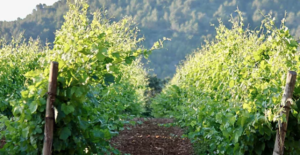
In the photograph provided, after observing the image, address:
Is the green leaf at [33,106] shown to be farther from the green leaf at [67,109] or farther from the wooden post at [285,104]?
the wooden post at [285,104]

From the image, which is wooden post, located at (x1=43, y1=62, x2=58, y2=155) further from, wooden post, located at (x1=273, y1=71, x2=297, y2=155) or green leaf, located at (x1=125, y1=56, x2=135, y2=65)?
wooden post, located at (x1=273, y1=71, x2=297, y2=155)

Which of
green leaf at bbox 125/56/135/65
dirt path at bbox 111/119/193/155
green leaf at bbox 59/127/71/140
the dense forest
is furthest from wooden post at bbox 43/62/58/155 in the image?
the dense forest

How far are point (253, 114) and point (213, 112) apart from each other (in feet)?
2.77

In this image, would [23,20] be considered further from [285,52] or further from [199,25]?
[285,52]

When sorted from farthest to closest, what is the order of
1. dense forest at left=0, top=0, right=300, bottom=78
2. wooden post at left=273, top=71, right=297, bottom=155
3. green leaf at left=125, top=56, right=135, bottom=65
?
dense forest at left=0, top=0, right=300, bottom=78 < green leaf at left=125, top=56, right=135, bottom=65 < wooden post at left=273, top=71, right=297, bottom=155

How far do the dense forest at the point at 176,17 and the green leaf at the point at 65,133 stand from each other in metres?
65.5

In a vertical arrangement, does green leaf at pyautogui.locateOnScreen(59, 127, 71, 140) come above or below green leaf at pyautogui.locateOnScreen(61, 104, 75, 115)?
below

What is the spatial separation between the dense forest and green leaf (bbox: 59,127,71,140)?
215 feet

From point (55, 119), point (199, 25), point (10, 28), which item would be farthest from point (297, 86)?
point (199, 25)

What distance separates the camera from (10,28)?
60.7 meters

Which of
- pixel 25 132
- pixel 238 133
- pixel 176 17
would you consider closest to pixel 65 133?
pixel 25 132

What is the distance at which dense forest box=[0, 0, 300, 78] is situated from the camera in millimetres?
77688

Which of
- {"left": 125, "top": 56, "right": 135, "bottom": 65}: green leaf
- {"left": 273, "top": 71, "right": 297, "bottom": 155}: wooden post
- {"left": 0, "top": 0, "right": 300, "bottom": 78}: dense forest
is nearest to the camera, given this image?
{"left": 273, "top": 71, "right": 297, "bottom": 155}: wooden post

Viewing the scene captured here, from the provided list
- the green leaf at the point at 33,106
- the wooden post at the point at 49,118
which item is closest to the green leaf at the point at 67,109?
the wooden post at the point at 49,118
